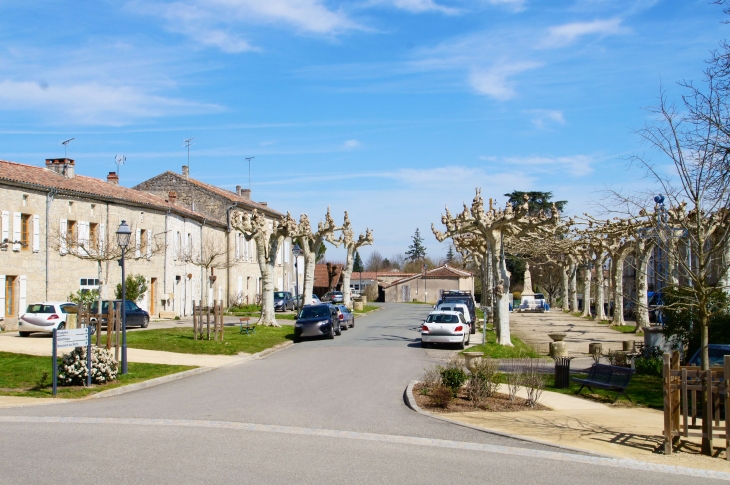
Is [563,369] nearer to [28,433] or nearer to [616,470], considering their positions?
[616,470]

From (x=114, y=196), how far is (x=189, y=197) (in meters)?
17.3

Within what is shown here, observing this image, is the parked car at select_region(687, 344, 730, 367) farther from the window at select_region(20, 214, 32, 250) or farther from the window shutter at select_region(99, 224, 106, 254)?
the window at select_region(20, 214, 32, 250)

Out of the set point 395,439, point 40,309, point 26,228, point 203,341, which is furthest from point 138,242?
point 395,439

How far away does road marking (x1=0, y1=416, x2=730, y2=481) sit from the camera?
888 cm

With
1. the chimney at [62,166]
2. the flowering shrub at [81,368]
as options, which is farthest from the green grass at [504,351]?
the chimney at [62,166]

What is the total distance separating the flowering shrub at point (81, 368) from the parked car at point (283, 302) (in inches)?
1433

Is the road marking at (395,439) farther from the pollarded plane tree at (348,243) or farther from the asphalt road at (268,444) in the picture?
the pollarded plane tree at (348,243)

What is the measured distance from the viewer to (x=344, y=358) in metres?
23.4

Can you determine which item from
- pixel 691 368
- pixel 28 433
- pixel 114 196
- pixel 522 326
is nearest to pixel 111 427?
pixel 28 433

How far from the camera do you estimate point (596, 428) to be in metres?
11.4

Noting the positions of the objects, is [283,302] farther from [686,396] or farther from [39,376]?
[686,396]

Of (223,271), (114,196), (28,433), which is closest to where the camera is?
(28,433)

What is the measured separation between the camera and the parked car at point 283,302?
174ft

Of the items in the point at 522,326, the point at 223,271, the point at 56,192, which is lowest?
the point at 522,326
